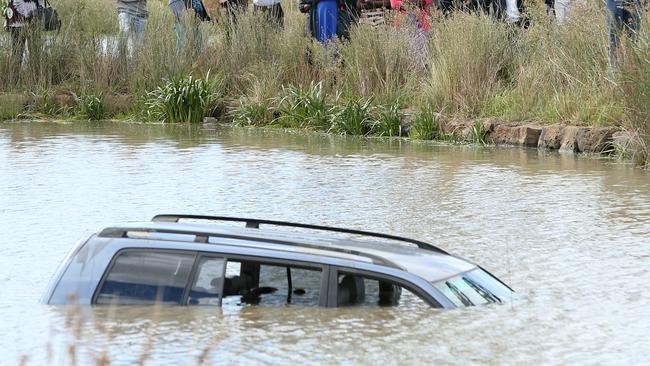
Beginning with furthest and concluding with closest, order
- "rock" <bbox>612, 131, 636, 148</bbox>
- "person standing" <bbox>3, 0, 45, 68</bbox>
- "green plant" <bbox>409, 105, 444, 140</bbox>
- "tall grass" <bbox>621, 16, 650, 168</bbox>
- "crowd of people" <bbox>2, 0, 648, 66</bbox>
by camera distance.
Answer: "person standing" <bbox>3, 0, 45, 68</bbox>, "crowd of people" <bbox>2, 0, 648, 66</bbox>, "green plant" <bbox>409, 105, 444, 140</bbox>, "rock" <bbox>612, 131, 636, 148</bbox>, "tall grass" <bbox>621, 16, 650, 168</bbox>

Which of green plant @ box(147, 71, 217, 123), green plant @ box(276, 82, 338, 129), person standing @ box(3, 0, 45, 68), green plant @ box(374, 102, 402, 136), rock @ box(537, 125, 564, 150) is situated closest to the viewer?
rock @ box(537, 125, 564, 150)

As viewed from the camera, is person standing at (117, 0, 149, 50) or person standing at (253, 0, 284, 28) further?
person standing at (117, 0, 149, 50)

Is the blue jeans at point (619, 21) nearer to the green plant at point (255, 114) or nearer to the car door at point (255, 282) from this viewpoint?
the green plant at point (255, 114)

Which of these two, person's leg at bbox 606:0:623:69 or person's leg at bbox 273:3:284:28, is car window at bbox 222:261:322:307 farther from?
person's leg at bbox 273:3:284:28

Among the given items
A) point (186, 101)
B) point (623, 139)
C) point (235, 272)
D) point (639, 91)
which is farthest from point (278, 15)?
point (235, 272)

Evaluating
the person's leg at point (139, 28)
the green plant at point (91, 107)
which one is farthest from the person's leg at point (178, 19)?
the green plant at point (91, 107)

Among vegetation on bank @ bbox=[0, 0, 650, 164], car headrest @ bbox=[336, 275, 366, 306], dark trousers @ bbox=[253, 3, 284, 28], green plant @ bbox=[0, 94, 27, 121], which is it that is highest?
dark trousers @ bbox=[253, 3, 284, 28]

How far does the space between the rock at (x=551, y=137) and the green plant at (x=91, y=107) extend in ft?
22.7

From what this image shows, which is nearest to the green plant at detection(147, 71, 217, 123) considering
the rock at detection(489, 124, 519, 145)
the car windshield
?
the rock at detection(489, 124, 519, 145)

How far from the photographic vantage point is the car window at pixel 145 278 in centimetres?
689

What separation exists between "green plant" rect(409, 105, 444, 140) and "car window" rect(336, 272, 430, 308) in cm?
1014

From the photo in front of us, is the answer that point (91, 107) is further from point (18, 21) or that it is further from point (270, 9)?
point (270, 9)

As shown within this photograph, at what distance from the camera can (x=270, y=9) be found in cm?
2048

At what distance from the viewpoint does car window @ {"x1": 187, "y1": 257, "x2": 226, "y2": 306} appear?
22.4 feet
